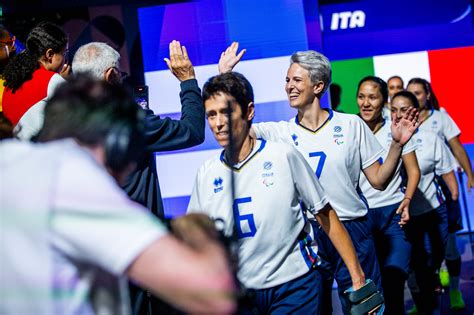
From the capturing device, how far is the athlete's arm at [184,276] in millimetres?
1528

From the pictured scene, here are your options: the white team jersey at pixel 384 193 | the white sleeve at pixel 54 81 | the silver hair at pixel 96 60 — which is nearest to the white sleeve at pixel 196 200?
the silver hair at pixel 96 60

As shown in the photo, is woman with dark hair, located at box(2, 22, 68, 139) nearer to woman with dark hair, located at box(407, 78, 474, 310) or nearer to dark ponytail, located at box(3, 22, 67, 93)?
dark ponytail, located at box(3, 22, 67, 93)

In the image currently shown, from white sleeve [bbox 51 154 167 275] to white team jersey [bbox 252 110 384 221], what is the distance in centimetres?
307

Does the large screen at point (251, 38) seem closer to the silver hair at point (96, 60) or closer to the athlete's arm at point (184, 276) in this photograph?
the silver hair at point (96, 60)

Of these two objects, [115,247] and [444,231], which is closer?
[115,247]

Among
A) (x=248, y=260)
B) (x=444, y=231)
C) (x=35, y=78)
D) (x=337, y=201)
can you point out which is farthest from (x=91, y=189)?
(x=444, y=231)

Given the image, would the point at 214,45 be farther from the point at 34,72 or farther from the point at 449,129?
the point at 449,129

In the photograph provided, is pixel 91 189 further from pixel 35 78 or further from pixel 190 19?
pixel 190 19

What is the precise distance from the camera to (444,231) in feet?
21.1

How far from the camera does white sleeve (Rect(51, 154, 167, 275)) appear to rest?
1549 mm

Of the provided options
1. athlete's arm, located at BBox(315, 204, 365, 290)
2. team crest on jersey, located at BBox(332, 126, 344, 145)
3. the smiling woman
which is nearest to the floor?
the smiling woman

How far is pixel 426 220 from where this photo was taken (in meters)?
6.47

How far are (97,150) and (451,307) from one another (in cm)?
564

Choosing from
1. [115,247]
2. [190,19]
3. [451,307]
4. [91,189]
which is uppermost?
[190,19]
